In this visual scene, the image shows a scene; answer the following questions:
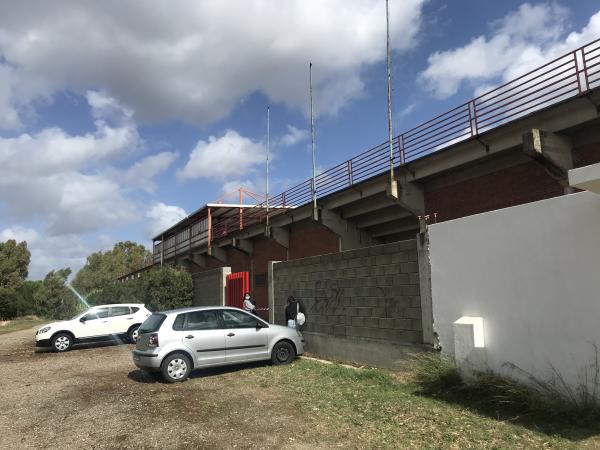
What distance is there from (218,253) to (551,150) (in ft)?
75.8

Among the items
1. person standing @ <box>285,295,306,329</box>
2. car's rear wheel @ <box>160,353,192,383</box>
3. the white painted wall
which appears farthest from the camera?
person standing @ <box>285,295,306,329</box>

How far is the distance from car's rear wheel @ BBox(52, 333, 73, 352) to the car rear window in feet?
24.8

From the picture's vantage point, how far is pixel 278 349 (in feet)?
36.0

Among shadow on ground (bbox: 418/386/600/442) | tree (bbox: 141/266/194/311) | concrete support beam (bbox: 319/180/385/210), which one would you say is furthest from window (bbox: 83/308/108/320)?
shadow on ground (bbox: 418/386/600/442)

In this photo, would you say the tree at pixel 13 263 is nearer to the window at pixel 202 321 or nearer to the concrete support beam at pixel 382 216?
the concrete support beam at pixel 382 216

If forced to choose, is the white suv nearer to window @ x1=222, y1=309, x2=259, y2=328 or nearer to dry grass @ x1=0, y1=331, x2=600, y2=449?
dry grass @ x1=0, y1=331, x2=600, y2=449

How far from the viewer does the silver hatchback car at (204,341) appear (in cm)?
955

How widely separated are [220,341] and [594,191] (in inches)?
290

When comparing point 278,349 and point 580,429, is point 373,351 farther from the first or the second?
point 580,429

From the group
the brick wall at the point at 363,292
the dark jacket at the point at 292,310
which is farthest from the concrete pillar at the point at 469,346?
the dark jacket at the point at 292,310

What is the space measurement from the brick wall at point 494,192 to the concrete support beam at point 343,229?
4.91 m

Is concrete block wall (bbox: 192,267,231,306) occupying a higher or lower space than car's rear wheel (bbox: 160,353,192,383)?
higher

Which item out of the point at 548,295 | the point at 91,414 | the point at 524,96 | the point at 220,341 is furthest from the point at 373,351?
the point at 524,96

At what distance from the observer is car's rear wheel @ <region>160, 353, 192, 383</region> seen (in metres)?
9.46
